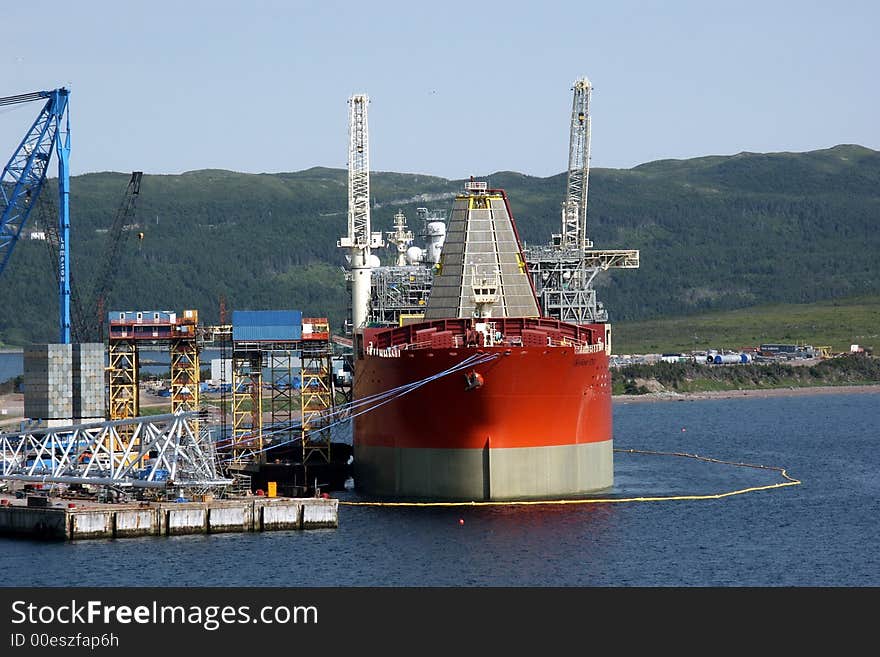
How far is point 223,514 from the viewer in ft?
245

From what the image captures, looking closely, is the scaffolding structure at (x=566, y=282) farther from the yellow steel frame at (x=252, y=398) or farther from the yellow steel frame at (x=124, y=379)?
the yellow steel frame at (x=124, y=379)

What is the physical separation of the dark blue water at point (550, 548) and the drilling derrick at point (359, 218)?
19.5 metres

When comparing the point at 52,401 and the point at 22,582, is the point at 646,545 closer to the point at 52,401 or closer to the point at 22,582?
the point at 22,582

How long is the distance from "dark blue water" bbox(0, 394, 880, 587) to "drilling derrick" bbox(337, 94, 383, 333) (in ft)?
64.0

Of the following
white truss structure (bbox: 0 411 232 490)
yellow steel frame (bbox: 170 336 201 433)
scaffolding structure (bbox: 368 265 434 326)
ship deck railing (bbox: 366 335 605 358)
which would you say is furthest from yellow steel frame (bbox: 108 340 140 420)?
ship deck railing (bbox: 366 335 605 358)

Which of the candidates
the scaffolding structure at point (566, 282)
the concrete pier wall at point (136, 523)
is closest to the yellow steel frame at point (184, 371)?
the scaffolding structure at point (566, 282)

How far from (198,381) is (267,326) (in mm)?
5185

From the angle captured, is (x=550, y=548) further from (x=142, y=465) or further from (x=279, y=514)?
(x=142, y=465)

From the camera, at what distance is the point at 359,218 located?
350 ft

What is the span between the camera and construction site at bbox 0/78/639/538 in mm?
78000

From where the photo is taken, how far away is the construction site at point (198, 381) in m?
78.0

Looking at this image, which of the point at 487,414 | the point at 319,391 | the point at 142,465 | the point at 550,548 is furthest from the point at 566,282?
the point at 550,548

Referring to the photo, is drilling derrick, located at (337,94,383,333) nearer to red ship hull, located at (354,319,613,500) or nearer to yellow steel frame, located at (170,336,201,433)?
yellow steel frame, located at (170,336,201,433)
